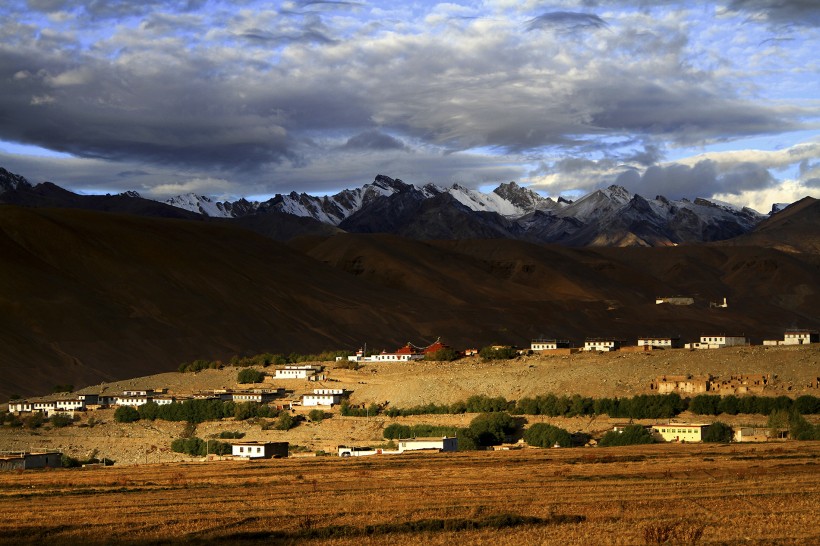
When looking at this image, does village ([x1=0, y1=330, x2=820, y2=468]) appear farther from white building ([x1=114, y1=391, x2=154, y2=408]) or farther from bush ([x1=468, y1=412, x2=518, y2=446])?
bush ([x1=468, y1=412, x2=518, y2=446])

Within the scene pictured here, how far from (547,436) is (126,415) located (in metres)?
28.7

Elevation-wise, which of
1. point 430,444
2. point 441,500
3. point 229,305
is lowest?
point 441,500

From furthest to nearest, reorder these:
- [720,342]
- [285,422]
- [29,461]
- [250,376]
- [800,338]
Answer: [720,342] < [800,338] < [250,376] < [285,422] < [29,461]

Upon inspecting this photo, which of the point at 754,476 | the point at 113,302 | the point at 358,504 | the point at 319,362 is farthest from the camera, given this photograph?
the point at 113,302

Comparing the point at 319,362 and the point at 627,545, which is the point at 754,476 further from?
the point at 319,362

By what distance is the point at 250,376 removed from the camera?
3462 inches

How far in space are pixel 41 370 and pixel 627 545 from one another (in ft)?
269

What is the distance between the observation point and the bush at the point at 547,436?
60438 mm

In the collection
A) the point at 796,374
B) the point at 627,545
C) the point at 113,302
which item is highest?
the point at 113,302

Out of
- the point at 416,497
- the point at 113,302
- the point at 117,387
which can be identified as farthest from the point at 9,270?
the point at 416,497

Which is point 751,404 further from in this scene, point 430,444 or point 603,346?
point 603,346

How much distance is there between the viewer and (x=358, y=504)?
35.1 meters

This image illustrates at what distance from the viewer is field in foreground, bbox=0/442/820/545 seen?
29594mm

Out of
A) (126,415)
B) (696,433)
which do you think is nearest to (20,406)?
(126,415)
